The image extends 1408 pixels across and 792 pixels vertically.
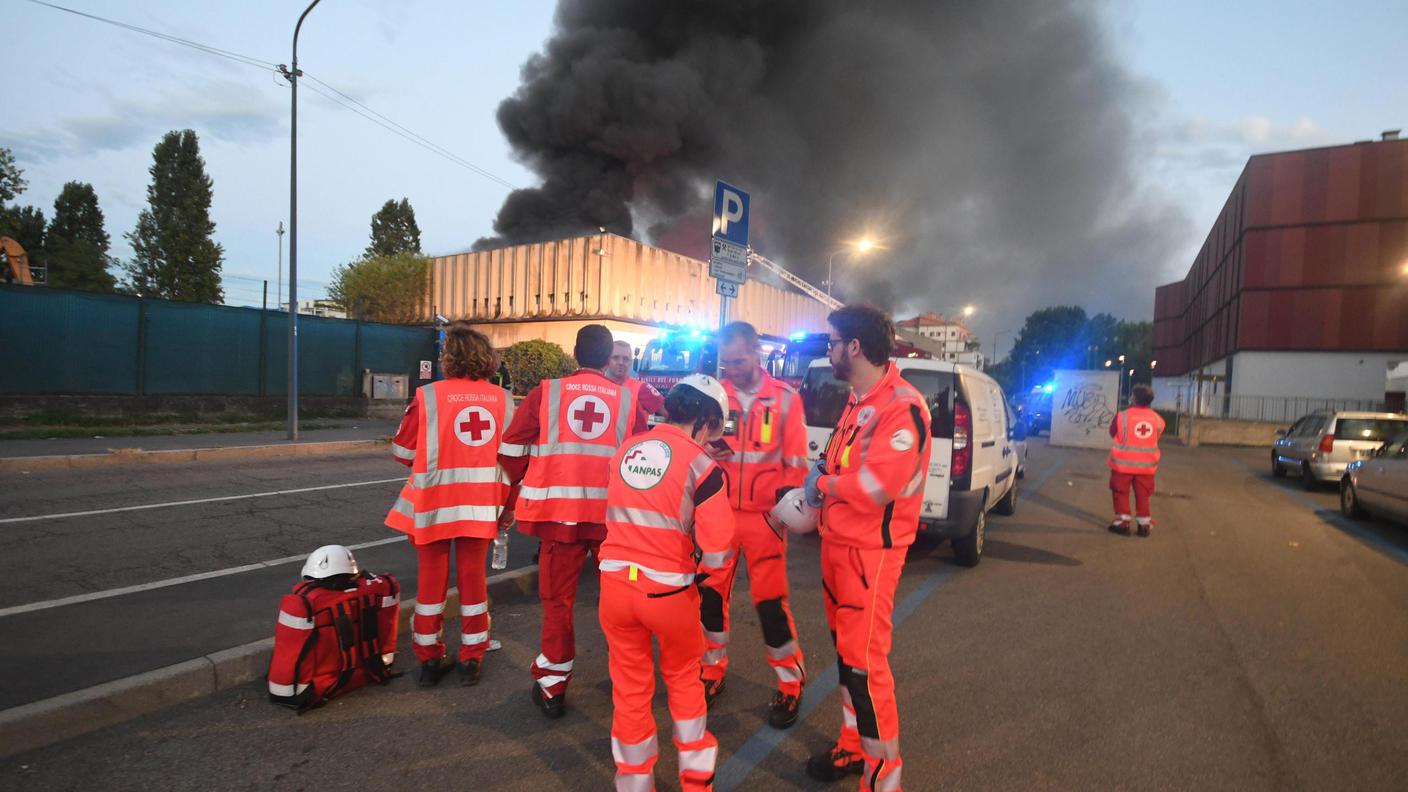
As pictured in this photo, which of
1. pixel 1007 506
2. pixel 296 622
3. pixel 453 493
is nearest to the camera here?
pixel 296 622

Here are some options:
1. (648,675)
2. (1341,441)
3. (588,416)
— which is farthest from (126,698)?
(1341,441)

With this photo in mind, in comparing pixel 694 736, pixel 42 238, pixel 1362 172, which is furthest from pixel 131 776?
pixel 42 238

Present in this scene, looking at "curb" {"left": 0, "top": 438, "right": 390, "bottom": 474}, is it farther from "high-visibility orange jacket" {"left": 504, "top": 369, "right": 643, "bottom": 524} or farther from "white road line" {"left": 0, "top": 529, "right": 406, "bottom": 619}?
"high-visibility orange jacket" {"left": 504, "top": 369, "right": 643, "bottom": 524}

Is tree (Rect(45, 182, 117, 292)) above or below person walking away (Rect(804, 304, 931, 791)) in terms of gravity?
above

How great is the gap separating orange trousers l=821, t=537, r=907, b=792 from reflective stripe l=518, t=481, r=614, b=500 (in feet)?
4.00

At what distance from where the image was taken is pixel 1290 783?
9.84 ft

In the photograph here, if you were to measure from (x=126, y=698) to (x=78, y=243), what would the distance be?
228 feet

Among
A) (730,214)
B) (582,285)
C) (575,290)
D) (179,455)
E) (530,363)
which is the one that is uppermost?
(582,285)

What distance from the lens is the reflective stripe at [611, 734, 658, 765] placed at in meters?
2.45

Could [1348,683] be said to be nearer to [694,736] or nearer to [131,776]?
[694,736]

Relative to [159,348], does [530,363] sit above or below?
above

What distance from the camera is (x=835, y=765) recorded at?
9.70 feet

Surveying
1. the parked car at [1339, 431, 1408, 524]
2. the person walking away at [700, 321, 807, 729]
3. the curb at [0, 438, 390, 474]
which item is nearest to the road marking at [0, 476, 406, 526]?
the curb at [0, 438, 390, 474]

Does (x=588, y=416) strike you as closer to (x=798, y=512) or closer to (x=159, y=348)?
(x=798, y=512)
